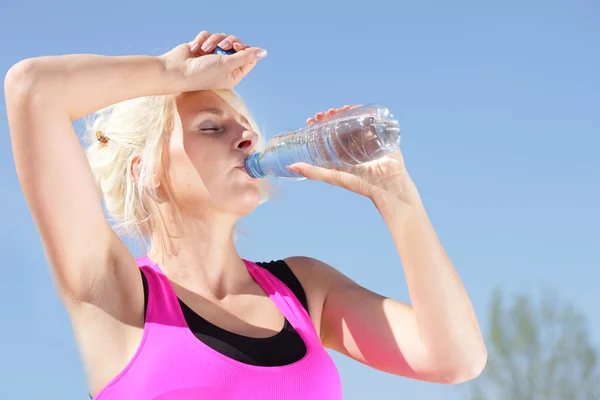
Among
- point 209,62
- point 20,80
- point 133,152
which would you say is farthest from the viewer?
point 133,152

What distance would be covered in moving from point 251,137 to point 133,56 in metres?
0.30

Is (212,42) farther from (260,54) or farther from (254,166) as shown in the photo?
(254,166)

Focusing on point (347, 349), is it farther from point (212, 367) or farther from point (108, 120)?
point (108, 120)

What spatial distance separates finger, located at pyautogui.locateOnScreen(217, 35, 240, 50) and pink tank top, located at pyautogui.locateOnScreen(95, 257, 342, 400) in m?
0.51

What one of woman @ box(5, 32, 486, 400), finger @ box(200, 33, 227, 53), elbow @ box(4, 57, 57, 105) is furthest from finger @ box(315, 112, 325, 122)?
elbow @ box(4, 57, 57, 105)

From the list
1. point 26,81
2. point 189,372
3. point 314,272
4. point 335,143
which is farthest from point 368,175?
point 26,81

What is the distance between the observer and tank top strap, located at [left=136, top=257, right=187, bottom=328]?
140cm

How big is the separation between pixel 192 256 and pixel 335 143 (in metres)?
0.39

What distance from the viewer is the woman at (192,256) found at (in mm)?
1312

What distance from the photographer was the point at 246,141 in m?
1.62

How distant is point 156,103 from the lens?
5.39 ft

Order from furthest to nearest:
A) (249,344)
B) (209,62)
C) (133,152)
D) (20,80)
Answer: (133,152) < (209,62) < (249,344) < (20,80)

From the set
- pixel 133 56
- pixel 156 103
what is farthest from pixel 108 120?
pixel 133 56

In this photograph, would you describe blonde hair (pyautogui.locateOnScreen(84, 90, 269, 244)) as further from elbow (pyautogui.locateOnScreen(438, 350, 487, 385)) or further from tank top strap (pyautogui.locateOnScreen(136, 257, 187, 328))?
elbow (pyautogui.locateOnScreen(438, 350, 487, 385))
